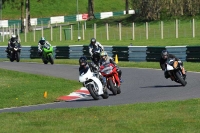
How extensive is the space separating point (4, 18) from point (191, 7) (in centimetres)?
4338

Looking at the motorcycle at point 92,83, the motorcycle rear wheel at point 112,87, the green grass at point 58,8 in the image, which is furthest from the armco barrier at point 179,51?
the green grass at point 58,8

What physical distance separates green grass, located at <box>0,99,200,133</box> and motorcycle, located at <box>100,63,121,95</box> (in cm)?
365

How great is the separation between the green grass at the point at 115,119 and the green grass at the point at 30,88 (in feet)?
14.1

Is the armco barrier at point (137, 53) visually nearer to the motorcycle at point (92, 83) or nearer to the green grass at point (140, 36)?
the green grass at point (140, 36)

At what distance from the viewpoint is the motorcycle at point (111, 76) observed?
19391 millimetres

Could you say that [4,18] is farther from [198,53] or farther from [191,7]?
[198,53]

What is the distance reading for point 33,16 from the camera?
96.6 m

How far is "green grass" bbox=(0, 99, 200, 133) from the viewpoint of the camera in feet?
40.3

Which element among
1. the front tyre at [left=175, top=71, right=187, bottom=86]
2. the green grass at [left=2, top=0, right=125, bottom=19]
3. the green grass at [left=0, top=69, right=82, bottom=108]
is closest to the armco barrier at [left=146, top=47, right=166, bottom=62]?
the green grass at [left=0, top=69, right=82, bottom=108]

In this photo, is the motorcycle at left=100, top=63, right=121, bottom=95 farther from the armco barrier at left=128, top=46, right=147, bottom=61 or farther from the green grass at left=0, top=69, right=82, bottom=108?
the armco barrier at left=128, top=46, right=147, bottom=61

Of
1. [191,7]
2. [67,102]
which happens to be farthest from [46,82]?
[191,7]

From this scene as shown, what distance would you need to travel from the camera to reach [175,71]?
20938 millimetres

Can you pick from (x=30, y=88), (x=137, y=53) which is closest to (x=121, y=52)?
(x=137, y=53)

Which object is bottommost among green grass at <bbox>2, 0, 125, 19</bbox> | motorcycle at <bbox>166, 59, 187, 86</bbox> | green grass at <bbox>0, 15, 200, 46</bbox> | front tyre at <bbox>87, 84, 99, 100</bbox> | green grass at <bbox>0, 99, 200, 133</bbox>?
green grass at <bbox>0, 99, 200, 133</bbox>
